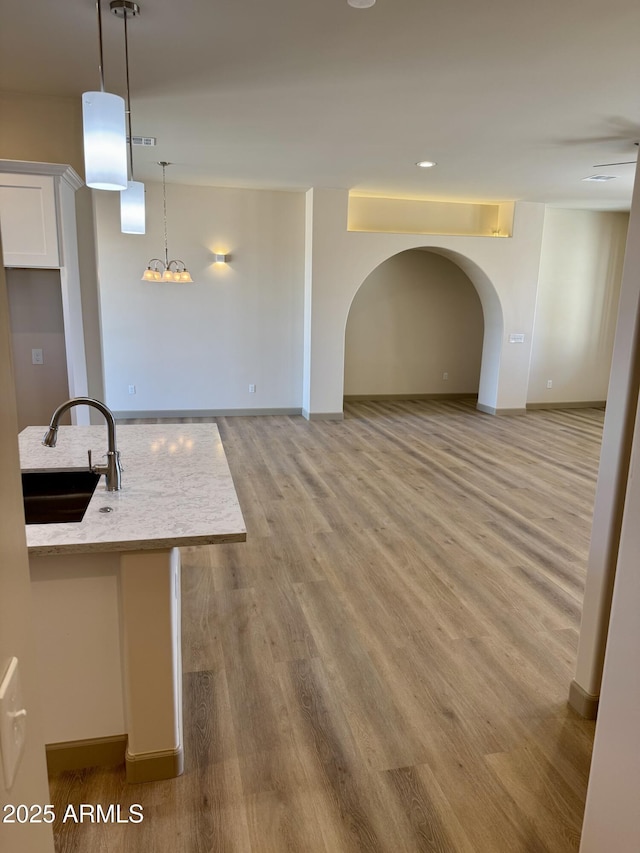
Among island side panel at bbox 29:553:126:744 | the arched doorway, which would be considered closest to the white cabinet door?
island side panel at bbox 29:553:126:744

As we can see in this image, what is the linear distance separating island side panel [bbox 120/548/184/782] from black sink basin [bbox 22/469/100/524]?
0.81 metres

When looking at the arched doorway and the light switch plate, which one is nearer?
the light switch plate

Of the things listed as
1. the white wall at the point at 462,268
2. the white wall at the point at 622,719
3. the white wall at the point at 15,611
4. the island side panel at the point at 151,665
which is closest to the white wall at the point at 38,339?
the island side panel at the point at 151,665

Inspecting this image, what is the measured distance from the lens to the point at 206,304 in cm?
739

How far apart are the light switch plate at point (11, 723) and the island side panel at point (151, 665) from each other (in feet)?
3.64

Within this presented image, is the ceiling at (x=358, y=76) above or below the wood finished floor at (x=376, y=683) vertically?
above

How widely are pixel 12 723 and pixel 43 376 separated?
3.75m

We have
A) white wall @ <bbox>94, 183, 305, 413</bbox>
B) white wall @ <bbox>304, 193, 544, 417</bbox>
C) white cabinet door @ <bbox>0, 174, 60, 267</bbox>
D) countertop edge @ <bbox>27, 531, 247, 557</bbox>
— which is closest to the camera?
countertop edge @ <bbox>27, 531, 247, 557</bbox>

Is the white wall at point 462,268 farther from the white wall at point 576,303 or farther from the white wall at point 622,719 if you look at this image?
Answer: the white wall at point 622,719

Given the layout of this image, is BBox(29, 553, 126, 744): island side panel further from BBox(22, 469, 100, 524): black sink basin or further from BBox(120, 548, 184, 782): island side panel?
BBox(22, 469, 100, 524): black sink basin

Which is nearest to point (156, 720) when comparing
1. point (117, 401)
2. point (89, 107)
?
point (89, 107)

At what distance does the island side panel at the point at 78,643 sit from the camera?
5.84ft

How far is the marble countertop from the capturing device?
171cm

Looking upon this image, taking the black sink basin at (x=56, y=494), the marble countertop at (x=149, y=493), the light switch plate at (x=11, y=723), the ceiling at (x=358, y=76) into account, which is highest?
the ceiling at (x=358, y=76)
